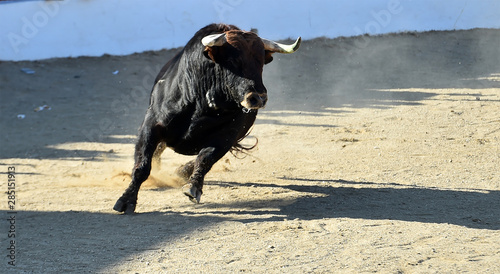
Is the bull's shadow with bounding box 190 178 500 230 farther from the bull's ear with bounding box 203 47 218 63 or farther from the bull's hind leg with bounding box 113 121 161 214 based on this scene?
the bull's ear with bounding box 203 47 218 63

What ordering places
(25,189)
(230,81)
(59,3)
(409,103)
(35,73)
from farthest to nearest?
(59,3), (35,73), (409,103), (25,189), (230,81)

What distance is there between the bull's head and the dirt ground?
1058mm

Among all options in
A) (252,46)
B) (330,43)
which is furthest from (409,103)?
(252,46)

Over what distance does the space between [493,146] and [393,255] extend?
13.1ft

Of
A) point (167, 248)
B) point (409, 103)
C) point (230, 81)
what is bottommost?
point (167, 248)

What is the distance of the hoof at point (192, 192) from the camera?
235 inches

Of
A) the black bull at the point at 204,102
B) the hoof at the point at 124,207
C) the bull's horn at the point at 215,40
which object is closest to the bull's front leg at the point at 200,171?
the black bull at the point at 204,102

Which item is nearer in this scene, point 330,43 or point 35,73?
point 35,73

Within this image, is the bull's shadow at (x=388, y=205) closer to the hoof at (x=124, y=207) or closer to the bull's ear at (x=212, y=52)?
the hoof at (x=124, y=207)

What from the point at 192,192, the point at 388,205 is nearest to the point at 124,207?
Answer: the point at 192,192

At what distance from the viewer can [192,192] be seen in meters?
5.99

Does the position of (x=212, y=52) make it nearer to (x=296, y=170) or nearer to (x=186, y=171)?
(x=186, y=171)

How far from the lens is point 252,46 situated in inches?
237

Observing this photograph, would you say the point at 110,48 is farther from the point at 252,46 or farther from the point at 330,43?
the point at 252,46
